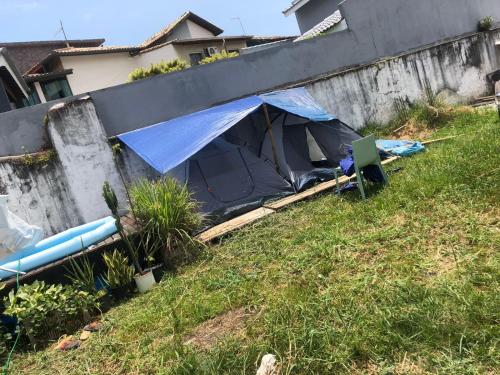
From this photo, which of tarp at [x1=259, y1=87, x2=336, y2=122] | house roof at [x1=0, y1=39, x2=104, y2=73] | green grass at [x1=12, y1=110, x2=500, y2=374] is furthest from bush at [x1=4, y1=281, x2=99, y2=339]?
house roof at [x1=0, y1=39, x2=104, y2=73]

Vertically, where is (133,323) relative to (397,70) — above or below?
below

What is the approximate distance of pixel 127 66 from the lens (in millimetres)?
19281

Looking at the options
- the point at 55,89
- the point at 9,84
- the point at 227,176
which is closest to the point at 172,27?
the point at 55,89

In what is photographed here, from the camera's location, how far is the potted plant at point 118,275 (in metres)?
A: 4.51

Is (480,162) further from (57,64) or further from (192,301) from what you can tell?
(57,64)

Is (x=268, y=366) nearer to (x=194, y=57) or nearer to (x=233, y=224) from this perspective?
(x=233, y=224)

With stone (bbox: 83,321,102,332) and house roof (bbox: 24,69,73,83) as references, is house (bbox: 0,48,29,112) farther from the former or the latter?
stone (bbox: 83,321,102,332)

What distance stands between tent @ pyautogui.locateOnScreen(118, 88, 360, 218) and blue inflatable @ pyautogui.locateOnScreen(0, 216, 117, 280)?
3.74ft

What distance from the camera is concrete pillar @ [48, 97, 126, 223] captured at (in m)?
6.33

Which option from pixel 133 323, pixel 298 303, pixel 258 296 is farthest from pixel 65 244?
pixel 298 303

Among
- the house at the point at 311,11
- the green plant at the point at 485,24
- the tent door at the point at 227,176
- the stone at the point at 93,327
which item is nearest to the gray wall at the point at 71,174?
the tent door at the point at 227,176

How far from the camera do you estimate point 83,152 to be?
647 centimetres

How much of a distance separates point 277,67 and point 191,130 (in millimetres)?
2942

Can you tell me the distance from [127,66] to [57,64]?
3.05 m
